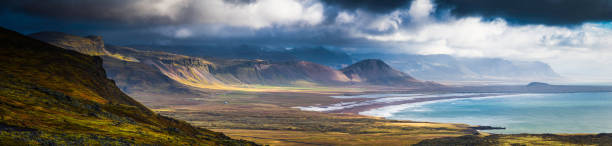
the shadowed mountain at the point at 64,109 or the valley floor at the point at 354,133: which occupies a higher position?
the shadowed mountain at the point at 64,109

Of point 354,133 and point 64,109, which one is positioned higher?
point 64,109

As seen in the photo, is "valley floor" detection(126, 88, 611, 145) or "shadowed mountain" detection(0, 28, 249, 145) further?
"valley floor" detection(126, 88, 611, 145)

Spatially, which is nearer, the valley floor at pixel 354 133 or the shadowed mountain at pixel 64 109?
the shadowed mountain at pixel 64 109

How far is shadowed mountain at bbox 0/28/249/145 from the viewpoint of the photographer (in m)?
47.4

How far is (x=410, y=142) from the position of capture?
10656 cm

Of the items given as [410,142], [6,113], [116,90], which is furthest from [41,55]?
[410,142]

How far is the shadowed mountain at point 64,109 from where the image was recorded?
1868 inches

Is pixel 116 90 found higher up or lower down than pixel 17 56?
lower down

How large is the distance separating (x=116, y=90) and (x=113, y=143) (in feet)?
251

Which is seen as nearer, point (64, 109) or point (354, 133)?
point (64, 109)

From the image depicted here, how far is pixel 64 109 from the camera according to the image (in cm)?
6600

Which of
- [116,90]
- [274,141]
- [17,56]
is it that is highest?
[17,56]

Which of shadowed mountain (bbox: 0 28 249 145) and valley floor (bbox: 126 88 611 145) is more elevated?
shadowed mountain (bbox: 0 28 249 145)

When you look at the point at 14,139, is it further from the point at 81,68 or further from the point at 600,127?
the point at 600,127
